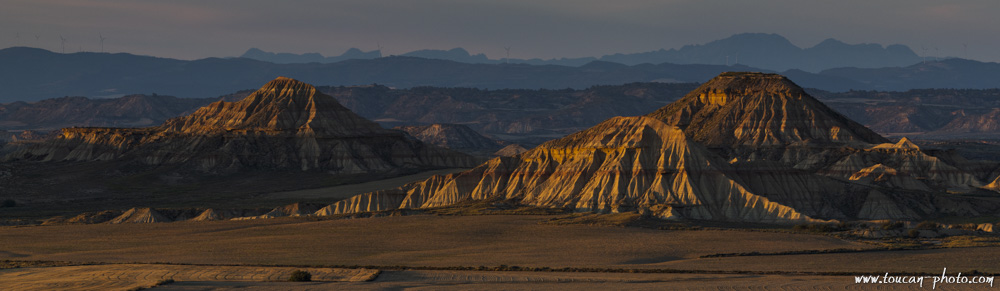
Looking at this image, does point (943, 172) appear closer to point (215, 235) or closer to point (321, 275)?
point (215, 235)

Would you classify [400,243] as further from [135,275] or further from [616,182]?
[616,182]

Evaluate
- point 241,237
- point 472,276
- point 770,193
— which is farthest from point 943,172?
point 472,276

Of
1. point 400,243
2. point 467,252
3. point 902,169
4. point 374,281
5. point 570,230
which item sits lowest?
point 902,169

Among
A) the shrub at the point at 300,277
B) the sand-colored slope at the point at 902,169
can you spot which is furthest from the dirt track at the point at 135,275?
the sand-colored slope at the point at 902,169

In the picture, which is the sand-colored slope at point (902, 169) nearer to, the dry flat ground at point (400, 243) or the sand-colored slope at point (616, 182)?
the sand-colored slope at point (616, 182)

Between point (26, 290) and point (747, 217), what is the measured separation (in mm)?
72412

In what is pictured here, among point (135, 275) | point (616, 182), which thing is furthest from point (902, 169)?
Answer: point (135, 275)

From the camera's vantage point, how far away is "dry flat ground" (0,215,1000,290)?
3073 inches

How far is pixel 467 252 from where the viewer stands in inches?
3888

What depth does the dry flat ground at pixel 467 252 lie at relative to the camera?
78.1 m

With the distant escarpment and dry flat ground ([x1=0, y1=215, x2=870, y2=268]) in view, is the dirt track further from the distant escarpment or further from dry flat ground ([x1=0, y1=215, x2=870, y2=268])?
the distant escarpment

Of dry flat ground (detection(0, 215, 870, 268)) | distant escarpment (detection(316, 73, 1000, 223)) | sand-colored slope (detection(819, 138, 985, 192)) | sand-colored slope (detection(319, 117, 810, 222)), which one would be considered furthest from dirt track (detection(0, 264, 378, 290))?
sand-colored slope (detection(819, 138, 985, 192))

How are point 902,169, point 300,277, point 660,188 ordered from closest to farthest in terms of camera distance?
point 300,277
point 660,188
point 902,169

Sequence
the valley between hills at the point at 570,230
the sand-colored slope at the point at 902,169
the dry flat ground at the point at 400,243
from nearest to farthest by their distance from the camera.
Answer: the valley between hills at the point at 570,230 < the dry flat ground at the point at 400,243 < the sand-colored slope at the point at 902,169
